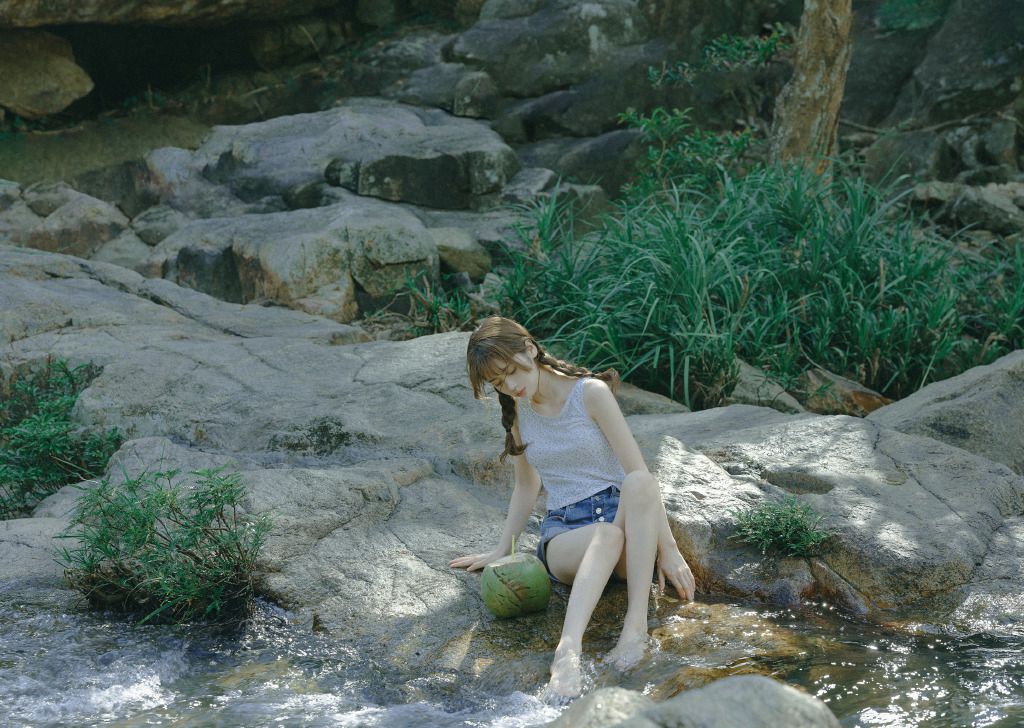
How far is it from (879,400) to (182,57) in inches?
325

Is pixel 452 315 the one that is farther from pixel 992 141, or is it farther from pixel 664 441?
pixel 992 141

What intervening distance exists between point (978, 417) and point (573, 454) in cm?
216

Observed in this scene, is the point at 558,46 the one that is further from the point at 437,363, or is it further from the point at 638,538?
the point at 638,538

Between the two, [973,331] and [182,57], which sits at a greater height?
[182,57]

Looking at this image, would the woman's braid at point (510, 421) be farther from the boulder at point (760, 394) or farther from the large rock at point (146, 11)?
the large rock at point (146, 11)

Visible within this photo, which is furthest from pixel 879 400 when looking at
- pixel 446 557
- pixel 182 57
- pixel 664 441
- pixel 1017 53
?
pixel 182 57

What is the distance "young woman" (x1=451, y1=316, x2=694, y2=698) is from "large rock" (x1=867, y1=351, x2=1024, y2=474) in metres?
1.65

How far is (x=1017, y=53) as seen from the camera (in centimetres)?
931

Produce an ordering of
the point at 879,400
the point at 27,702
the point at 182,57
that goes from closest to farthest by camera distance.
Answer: the point at 27,702, the point at 879,400, the point at 182,57

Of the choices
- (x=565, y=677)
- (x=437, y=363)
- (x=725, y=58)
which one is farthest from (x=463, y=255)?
(x=565, y=677)

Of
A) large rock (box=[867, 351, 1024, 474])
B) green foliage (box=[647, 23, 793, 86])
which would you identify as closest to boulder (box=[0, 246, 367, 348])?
large rock (box=[867, 351, 1024, 474])

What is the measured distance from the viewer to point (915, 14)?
32.4 feet

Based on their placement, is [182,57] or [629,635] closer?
[629,635]

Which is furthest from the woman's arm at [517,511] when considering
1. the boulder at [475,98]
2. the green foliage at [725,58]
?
the green foliage at [725,58]
